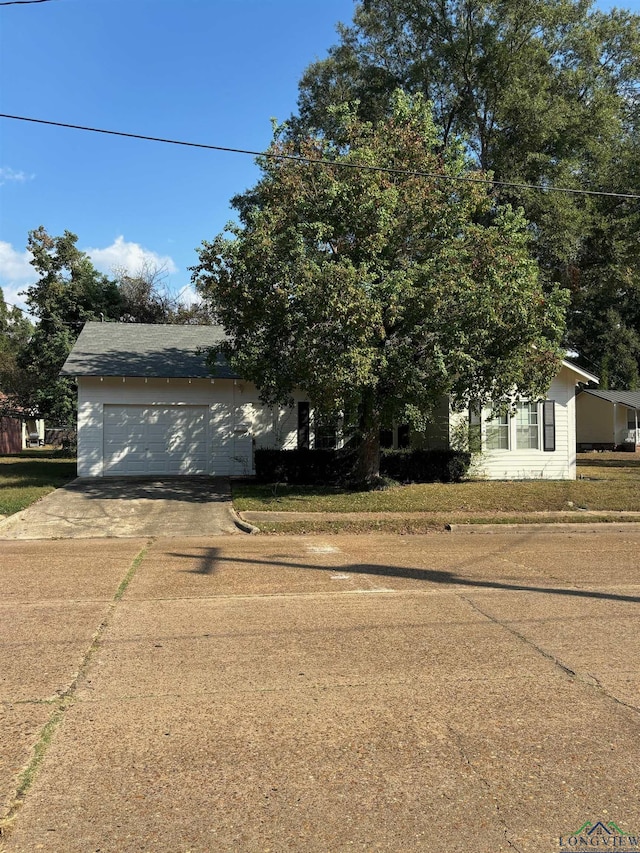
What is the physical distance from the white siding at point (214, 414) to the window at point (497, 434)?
605 cm

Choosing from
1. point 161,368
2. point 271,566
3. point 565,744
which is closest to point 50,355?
point 161,368

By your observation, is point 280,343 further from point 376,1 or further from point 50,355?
point 376,1

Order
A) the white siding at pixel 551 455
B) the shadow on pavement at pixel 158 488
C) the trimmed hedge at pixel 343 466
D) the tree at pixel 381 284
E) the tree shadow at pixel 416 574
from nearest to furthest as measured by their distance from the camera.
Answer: the tree shadow at pixel 416 574 < the tree at pixel 381 284 < the shadow on pavement at pixel 158 488 < the trimmed hedge at pixel 343 466 < the white siding at pixel 551 455

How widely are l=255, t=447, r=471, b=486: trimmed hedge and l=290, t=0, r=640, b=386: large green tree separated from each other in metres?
9.05

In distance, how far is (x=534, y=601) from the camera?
698cm

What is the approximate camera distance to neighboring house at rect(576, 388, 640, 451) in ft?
124

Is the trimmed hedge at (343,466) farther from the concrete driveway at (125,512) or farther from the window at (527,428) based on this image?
the window at (527,428)

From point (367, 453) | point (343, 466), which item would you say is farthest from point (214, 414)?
Result: point (367, 453)

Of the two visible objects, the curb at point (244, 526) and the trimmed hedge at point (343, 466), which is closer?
the curb at point (244, 526)

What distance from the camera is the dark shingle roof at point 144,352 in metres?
19.7

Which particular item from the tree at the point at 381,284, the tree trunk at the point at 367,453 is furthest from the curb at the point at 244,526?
the tree trunk at the point at 367,453

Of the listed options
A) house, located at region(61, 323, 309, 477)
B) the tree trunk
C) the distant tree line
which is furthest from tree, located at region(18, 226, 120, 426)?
the tree trunk

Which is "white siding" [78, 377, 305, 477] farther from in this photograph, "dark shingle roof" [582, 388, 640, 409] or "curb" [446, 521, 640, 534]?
"dark shingle roof" [582, 388, 640, 409]

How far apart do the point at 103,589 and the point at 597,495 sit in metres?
12.8
